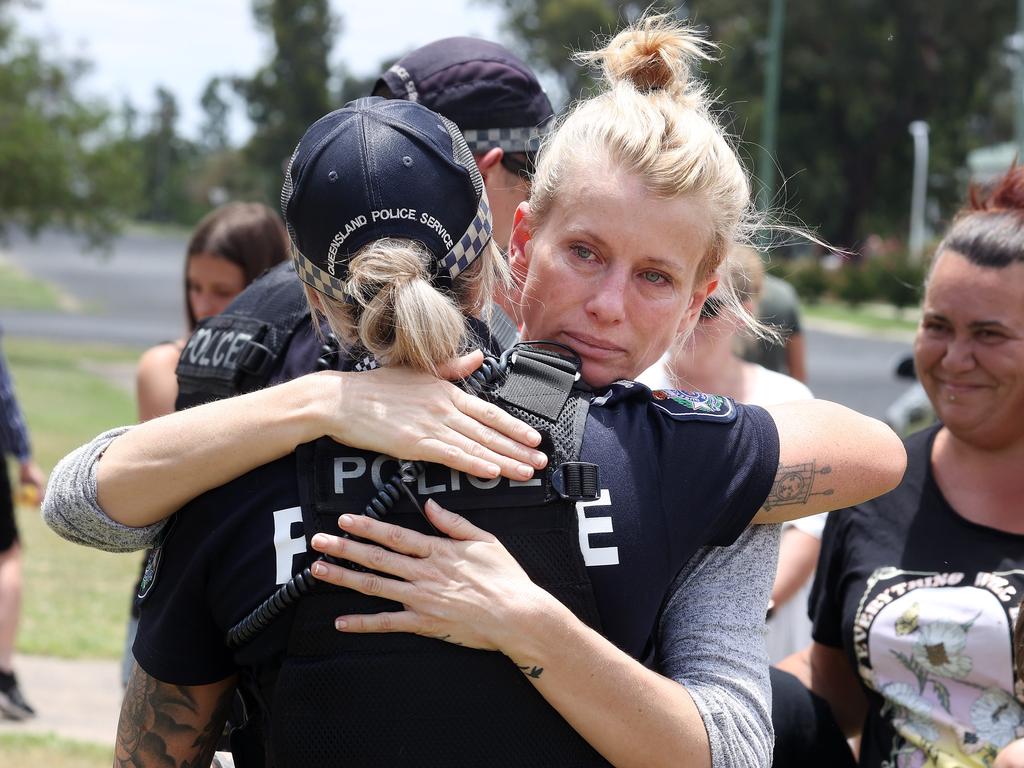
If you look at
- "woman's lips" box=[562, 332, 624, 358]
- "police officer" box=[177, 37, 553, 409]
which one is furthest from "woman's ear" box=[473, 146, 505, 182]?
"woman's lips" box=[562, 332, 624, 358]

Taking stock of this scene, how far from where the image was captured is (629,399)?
1797 mm

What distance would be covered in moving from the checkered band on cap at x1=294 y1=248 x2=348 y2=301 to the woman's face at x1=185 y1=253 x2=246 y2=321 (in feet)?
9.77

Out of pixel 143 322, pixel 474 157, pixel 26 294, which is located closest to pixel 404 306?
pixel 474 157

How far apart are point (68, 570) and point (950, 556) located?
7.74m

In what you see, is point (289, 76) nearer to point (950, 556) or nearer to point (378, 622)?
point (950, 556)

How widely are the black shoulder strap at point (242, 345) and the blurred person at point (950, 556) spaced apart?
141cm

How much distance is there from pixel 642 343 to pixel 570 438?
34 cm

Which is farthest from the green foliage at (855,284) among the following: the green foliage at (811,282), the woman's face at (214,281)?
the woman's face at (214,281)

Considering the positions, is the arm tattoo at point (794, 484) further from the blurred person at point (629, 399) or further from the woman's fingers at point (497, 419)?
the woman's fingers at point (497, 419)

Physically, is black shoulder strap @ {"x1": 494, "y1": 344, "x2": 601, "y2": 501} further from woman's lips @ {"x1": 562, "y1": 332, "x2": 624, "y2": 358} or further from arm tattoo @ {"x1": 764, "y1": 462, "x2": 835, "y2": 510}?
arm tattoo @ {"x1": 764, "y1": 462, "x2": 835, "y2": 510}

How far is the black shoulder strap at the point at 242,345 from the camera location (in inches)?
87.4

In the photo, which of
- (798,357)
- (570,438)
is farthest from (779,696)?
(798,357)

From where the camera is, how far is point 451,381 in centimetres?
175

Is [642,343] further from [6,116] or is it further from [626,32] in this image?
[6,116]
